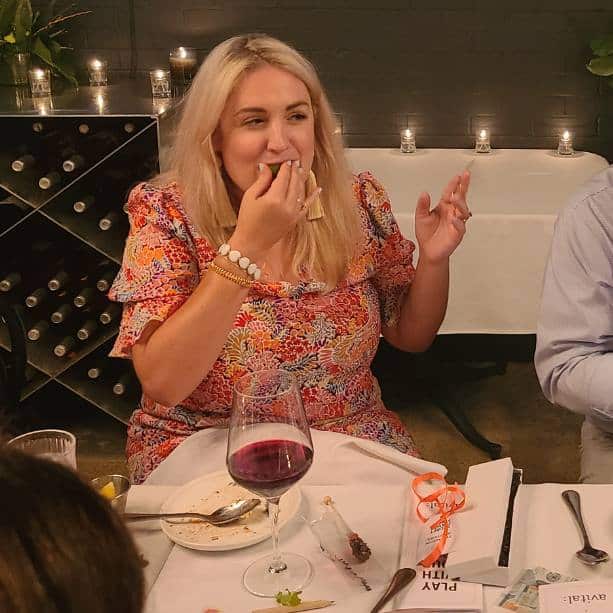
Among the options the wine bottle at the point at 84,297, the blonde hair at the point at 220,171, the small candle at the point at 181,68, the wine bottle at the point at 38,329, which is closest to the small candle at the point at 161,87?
the small candle at the point at 181,68

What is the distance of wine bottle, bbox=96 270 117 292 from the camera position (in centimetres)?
292

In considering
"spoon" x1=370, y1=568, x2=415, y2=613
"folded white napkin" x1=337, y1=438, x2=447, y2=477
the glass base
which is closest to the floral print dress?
"folded white napkin" x1=337, y1=438, x2=447, y2=477

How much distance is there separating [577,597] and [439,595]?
157mm

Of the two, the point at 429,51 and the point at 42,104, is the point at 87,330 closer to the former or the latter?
the point at 42,104

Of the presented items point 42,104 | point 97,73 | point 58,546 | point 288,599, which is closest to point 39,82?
point 42,104

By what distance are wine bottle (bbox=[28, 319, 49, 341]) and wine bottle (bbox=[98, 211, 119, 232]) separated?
0.40 metres

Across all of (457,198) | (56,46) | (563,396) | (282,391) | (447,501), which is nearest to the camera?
(282,391)

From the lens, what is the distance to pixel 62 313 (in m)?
2.88

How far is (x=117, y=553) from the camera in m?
0.53

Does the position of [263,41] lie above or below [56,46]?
above

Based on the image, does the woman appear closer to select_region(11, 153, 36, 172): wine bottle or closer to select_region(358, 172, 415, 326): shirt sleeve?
select_region(358, 172, 415, 326): shirt sleeve

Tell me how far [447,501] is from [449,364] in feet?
7.84

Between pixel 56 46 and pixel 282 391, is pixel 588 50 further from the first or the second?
pixel 282 391

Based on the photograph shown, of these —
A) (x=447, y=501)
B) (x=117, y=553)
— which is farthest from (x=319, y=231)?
(x=117, y=553)
